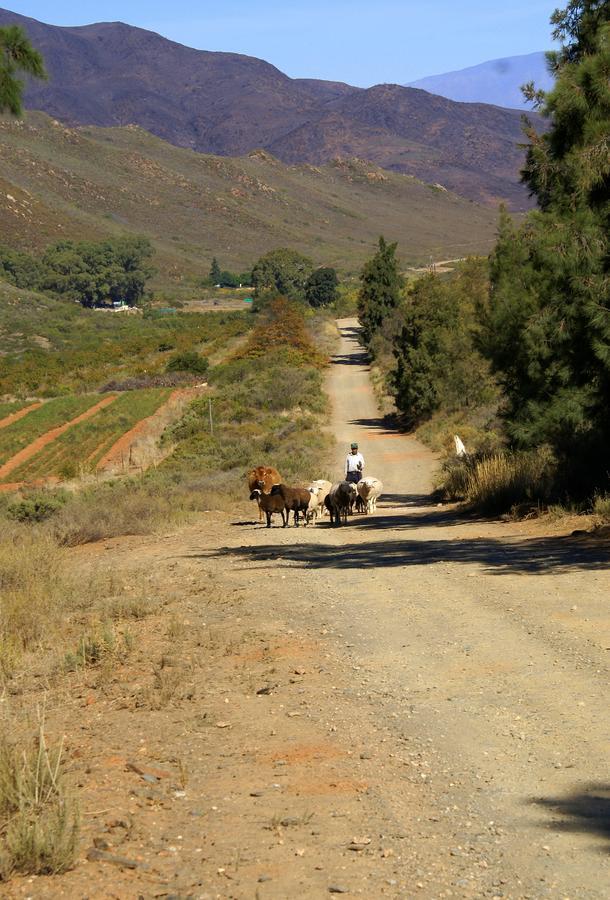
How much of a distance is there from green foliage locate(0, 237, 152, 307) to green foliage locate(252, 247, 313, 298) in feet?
67.6

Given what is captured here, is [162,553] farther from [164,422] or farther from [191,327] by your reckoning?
[191,327]

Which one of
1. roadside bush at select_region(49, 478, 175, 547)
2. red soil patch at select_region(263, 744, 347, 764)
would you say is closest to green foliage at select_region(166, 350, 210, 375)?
roadside bush at select_region(49, 478, 175, 547)

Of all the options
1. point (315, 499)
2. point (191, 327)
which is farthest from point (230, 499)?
point (191, 327)

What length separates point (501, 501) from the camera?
2064cm

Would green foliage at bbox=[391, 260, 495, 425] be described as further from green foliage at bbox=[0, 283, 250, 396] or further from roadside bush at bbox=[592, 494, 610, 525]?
green foliage at bbox=[0, 283, 250, 396]

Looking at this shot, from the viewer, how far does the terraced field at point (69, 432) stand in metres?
43.9

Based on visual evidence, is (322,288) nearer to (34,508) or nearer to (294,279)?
(294,279)

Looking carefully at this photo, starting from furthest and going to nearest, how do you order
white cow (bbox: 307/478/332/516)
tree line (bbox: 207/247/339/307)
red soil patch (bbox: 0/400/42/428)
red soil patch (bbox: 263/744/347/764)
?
tree line (bbox: 207/247/339/307) < red soil patch (bbox: 0/400/42/428) < white cow (bbox: 307/478/332/516) < red soil patch (bbox: 263/744/347/764)

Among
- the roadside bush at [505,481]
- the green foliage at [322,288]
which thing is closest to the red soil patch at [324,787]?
the roadside bush at [505,481]

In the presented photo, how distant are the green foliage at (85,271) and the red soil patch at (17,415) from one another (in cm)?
8205

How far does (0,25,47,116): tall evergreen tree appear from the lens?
44.7 ft

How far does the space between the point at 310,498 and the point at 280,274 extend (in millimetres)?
121192

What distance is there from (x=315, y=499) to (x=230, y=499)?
155 inches

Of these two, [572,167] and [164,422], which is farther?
[164,422]
